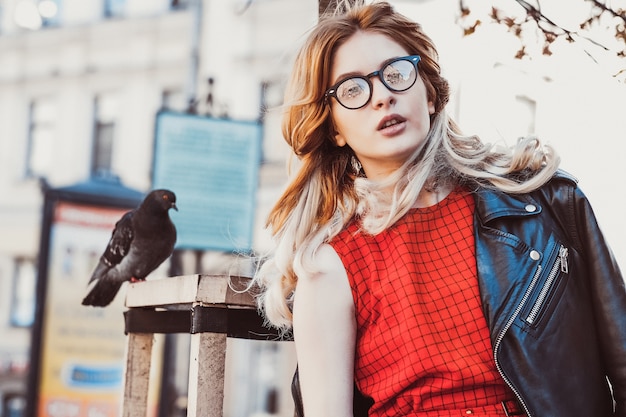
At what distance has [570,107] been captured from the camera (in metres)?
4.16

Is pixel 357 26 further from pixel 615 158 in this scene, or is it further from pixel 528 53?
pixel 615 158

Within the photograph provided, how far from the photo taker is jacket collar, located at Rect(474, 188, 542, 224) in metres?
2.14

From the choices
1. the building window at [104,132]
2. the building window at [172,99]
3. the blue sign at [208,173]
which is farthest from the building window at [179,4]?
the blue sign at [208,173]

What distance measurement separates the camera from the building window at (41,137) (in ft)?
53.3

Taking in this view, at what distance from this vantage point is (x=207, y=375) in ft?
7.51

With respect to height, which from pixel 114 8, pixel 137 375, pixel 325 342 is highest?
pixel 114 8

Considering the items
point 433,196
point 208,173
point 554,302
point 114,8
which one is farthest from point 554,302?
point 114,8

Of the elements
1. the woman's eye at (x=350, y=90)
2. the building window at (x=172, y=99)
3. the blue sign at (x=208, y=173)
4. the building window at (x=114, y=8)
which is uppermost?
the building window at (x=114, y=8)

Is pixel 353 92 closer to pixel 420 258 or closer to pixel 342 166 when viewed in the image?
pixel 342 166

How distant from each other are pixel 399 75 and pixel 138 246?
143 cm

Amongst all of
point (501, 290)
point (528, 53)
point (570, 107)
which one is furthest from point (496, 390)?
point (570, 107)

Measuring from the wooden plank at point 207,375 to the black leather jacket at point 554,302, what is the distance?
2.13 feet

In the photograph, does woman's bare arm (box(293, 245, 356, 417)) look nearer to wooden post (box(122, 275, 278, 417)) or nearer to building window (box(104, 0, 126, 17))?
wooden post (box(122, 275, 278, 417))

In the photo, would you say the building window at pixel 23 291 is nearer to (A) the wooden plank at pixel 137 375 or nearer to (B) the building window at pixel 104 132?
(B) the building window at pixel 104 132
